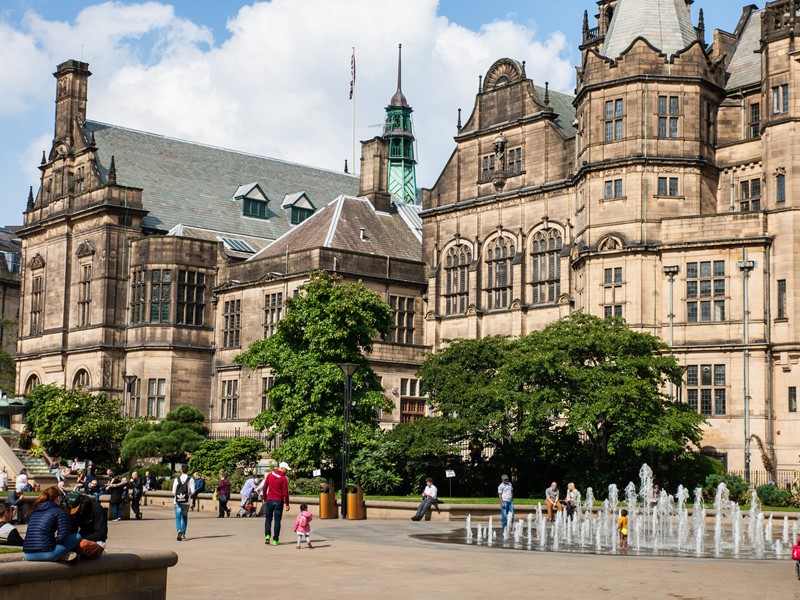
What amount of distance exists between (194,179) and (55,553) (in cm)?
6368

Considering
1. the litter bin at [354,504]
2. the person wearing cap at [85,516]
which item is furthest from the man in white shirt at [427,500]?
the person wearing cap at [85,516]

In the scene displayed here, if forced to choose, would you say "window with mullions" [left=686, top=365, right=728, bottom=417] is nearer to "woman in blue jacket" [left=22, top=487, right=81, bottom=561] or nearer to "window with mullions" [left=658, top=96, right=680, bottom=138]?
"window with mullions" [left=658, top=96, right=680, bottom=138]

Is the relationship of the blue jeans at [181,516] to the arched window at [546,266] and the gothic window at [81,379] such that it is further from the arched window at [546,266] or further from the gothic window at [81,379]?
the gothic window at [81,379]

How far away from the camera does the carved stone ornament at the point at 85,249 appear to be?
7088 centimetres

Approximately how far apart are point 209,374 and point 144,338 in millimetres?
4341

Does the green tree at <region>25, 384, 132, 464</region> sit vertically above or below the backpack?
above

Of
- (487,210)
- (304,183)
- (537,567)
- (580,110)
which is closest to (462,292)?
(487,210)

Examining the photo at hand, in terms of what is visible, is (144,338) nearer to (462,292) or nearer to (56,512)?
(462,292)

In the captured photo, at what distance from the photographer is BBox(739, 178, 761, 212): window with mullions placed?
52188 mm

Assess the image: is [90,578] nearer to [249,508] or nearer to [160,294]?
[249,508]

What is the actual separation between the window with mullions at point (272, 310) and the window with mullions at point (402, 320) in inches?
239

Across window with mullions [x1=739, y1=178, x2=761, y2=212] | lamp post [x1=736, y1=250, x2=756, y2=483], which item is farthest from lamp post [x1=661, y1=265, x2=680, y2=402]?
window with mullions [x1=739, y1=178, x2=761, y2=212]

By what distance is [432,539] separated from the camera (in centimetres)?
3019

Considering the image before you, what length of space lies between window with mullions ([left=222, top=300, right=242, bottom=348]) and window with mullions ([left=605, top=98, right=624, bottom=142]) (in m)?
24.6
